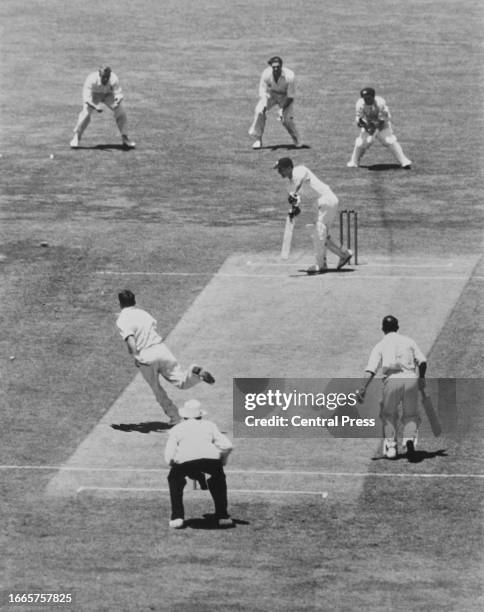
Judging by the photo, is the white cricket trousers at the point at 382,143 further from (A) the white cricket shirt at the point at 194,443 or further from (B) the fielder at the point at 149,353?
(A) the white cricket shirt at the point at 194,443

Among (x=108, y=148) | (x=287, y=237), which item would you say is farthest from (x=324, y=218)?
(x=108, y=148)

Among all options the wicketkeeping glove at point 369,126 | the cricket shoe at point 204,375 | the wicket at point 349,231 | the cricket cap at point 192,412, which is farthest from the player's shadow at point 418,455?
the wicketkeeping glove at point 369,126

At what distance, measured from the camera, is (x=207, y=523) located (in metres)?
25.0

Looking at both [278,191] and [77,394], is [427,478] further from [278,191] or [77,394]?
[278,191]

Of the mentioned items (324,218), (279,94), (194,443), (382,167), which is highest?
(194,443)

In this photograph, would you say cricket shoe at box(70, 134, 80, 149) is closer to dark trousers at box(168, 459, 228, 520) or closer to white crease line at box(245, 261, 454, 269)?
white crease line at box(245, 261, 454, 269)

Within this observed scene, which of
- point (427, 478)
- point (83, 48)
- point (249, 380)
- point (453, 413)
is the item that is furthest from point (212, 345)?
point (83, 48)

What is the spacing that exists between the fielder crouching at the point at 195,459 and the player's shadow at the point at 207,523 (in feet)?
0.22

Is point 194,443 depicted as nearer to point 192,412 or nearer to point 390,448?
point 192,412

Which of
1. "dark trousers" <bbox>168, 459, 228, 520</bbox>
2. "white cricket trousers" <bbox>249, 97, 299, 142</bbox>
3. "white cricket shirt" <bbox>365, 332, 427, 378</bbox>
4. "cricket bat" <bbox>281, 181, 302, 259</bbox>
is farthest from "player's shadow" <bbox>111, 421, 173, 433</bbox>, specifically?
"white cricket trousers" <bbox>249, 97, 299, 142</bbox>

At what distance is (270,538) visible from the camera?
2448 cm

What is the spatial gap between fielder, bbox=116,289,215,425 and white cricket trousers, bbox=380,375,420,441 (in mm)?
2629

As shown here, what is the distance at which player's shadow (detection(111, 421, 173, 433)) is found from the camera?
28625 millimetres

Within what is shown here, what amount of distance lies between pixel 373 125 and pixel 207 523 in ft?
67.3
